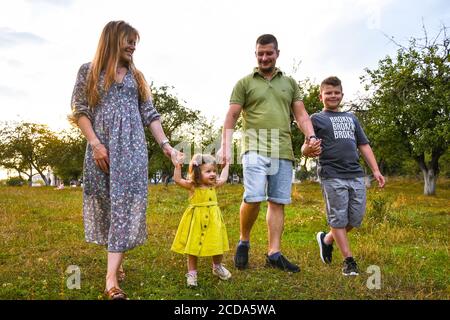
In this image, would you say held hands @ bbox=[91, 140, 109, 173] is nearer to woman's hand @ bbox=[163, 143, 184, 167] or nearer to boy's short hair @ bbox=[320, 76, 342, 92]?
woman's hand @ bbox=[163, 143, 184, 167]

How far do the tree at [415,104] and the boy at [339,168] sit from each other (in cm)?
1967

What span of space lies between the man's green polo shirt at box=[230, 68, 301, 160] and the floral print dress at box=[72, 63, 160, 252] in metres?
1.38

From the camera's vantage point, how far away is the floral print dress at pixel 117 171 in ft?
13.3

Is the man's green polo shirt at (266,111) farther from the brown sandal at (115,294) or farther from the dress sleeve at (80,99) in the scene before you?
the brown sandal at (115,294)

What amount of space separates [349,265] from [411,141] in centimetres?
2209

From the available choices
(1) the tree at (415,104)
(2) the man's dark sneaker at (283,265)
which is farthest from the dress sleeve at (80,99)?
(1) the tree at (415,104)

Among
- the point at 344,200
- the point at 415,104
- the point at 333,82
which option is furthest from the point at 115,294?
the point at 415,104

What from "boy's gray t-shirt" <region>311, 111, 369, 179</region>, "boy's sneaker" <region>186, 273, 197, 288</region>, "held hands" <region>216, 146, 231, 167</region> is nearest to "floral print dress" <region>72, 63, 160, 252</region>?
"boy's sneaker" <region>186, 273, 197, 288</region>

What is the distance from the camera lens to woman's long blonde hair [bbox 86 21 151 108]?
419 centimetres

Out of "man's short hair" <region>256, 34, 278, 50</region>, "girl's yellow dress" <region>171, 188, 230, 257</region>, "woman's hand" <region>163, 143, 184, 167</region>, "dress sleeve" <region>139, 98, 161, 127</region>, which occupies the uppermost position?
"man's short hair" <region>256, 34, 278, 50</region>

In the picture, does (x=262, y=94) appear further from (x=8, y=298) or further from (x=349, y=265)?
(x=8, y=298)

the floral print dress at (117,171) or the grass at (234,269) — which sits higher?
the floral print dress at (117,171)

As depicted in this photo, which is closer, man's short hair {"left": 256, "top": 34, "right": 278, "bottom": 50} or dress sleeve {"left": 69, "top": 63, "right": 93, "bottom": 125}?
dress sleeve {"left": 69, "top": 63, "right": 93, "bottom": 125}
